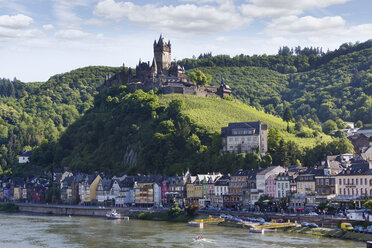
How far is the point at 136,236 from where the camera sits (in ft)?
253

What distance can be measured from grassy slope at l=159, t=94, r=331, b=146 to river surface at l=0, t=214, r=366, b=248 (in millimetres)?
43265

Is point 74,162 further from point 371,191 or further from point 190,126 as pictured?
point 371,191

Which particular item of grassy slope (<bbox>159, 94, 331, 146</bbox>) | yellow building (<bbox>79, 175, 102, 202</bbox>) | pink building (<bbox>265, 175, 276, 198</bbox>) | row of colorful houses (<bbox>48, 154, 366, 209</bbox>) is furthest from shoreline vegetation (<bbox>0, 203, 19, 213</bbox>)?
pink building (<bbox>265, 175, 276, 198</bbox>)

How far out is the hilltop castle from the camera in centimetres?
15512

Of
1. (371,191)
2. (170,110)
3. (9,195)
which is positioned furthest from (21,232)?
(9,195)

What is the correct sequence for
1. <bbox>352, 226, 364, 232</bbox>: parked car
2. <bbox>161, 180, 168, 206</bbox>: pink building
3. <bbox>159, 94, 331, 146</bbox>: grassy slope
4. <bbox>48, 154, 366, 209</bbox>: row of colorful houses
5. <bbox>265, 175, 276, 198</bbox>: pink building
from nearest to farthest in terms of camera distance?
<bbox>352, 226, 364, 232</bbox>: parked car
<bbox>48, 154, 366, 209</bbox>: row of colorful houses
<bbox>265, 175, 276, 198</bbox>: pink building
<bbox>161, 180, 168, 206</bbox>: pink building
<bbox>159, 94, 331, 146</bbox>: grassy slope

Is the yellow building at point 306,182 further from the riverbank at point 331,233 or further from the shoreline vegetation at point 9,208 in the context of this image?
the shoreline vegetation at point 9,208

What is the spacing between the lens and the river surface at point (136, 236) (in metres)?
68.7

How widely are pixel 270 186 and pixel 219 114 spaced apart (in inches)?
1834

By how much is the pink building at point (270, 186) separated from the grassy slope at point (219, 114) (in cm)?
2926

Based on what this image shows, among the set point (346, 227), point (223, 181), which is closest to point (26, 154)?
point (223, 181)

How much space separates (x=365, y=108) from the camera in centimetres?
18400

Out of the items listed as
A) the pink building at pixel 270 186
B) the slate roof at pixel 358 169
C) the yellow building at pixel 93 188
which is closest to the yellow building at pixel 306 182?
the slate roof at pixel 358 169

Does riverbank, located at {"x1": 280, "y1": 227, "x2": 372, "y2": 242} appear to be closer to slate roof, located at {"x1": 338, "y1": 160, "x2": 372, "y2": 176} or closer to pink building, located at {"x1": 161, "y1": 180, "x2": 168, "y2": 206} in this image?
slate roof, located at {"x1": 338, "y1": 160, "x2": 372, "y2": 176}
